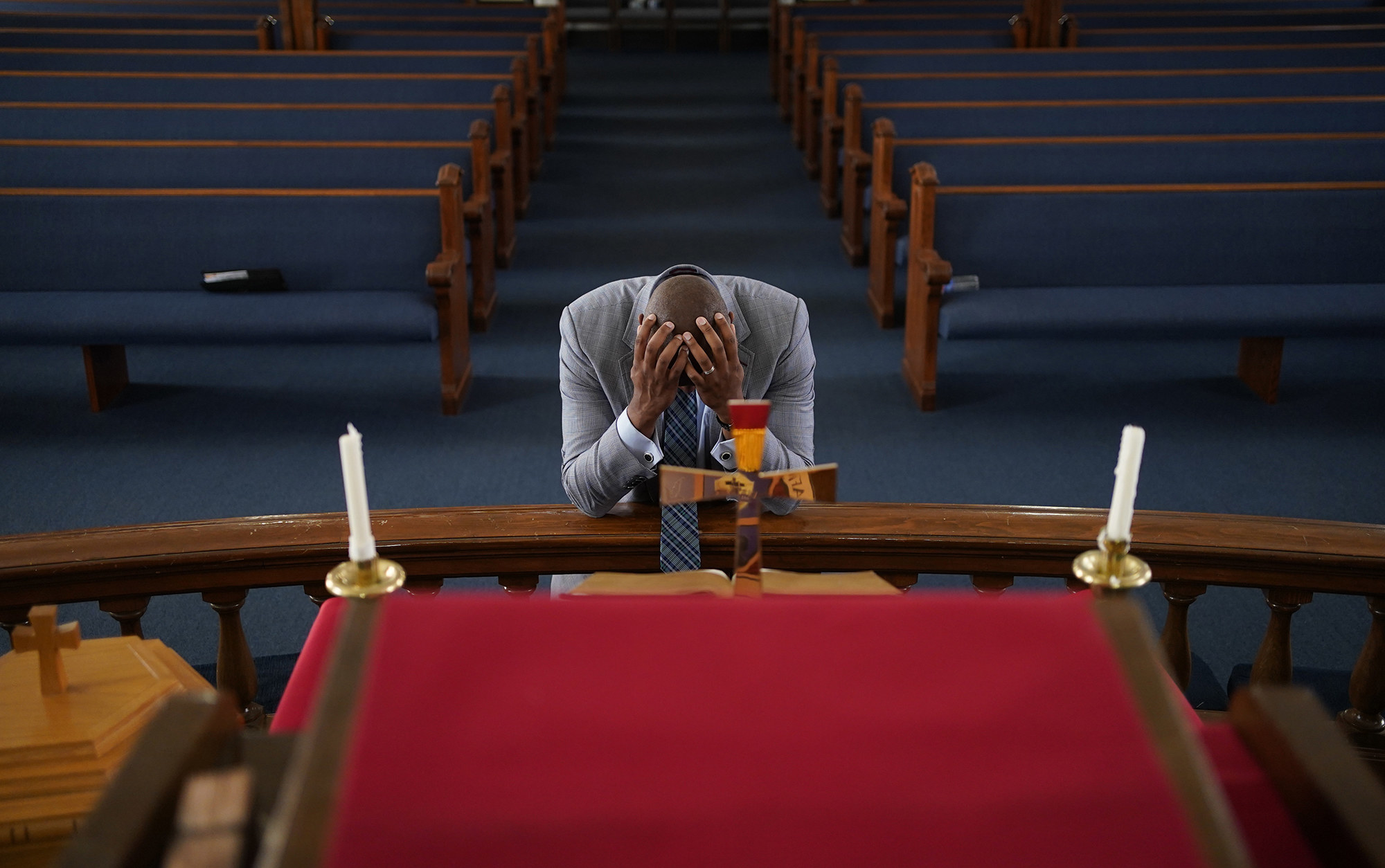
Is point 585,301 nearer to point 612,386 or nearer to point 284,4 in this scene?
point 612,386

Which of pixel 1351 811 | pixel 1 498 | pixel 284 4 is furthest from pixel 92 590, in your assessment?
pixel 284 4

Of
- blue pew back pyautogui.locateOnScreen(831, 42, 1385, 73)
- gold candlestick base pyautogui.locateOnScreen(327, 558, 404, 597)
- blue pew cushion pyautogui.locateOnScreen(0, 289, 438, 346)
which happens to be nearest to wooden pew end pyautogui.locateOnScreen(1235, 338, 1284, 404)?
blue pew back pyautogui.locateOnScreen(831, 42, 1385, 73)

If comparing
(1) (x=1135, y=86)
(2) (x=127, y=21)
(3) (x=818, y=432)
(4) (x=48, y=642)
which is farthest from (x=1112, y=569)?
(2) (x=127, y=21)

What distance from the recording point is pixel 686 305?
1.87 m

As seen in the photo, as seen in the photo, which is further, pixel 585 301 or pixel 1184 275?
pixel 1184 275

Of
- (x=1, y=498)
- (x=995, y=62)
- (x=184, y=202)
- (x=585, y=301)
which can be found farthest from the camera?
(x=995, y=62)

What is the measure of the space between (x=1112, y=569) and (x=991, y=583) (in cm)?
58

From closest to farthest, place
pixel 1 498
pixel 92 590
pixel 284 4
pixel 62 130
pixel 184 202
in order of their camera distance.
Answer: pixel 92 590 < pixel 1 498 < pixel 184 202 < pixel 62 130 < pixel 284 4

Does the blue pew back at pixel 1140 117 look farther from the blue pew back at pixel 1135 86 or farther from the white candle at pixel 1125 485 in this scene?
the white candle at pixel 1125 485

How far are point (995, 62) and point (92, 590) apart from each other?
5.65 meters

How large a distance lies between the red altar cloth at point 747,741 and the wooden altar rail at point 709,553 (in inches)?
37.0

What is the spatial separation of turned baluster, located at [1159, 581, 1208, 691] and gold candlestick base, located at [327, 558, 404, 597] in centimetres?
114

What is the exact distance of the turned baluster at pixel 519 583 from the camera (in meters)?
1.74

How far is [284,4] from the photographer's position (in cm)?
707
